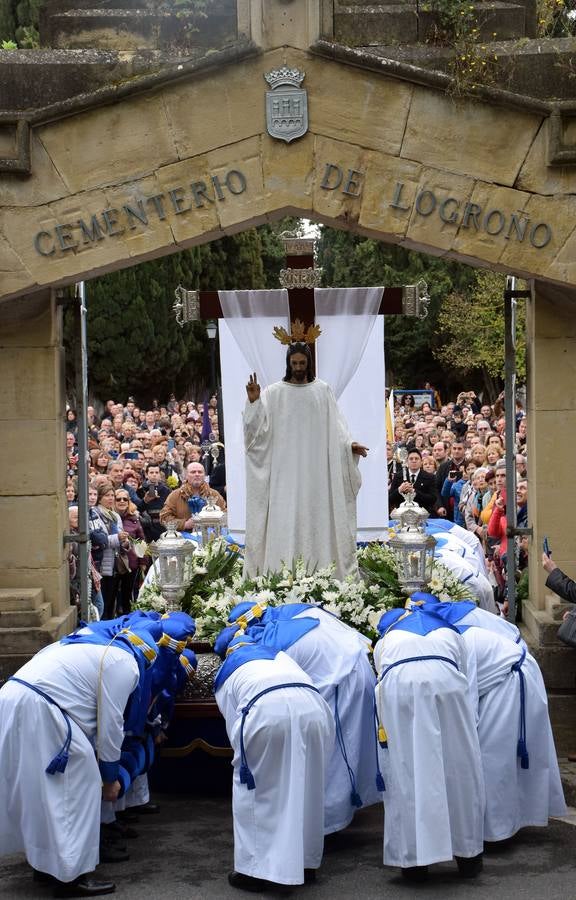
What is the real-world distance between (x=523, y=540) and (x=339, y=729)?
14.1 ft

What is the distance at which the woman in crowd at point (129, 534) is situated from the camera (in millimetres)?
15000

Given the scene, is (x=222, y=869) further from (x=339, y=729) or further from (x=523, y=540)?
(x=523, y=540)

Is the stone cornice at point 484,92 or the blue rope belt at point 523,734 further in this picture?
the stone cornice at point 484,92

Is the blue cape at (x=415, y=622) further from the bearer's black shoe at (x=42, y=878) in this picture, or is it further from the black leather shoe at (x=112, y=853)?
the bearer's black shoe at (x=42, y=878)

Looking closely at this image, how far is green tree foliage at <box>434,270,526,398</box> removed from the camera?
34.2 metres

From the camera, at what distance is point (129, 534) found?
1505 centimetres

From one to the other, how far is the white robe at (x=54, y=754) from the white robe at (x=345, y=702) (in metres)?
1.20

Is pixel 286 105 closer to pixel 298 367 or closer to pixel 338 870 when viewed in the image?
pixel 298 367

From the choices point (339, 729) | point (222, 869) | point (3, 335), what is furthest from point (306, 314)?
point (222, 869)

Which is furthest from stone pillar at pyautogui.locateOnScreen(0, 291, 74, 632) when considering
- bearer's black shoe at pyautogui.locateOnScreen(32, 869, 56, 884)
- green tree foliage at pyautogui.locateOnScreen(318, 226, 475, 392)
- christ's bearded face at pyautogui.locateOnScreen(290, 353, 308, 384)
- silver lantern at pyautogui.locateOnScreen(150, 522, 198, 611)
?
green tree foliage at pyautogui.locateOnScreen(318, 226, 475, 392)

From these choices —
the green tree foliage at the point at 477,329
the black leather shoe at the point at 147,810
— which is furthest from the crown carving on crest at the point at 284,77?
the green tree foliage at the point at 477,329

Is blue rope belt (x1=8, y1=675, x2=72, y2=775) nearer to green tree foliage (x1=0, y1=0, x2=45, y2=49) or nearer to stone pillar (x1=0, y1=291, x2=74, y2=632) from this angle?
stone pillar (x1=0, y1=291, x2=74, y2=632)

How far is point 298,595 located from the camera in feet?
34.9

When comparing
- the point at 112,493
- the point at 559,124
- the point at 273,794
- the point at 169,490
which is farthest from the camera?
the point at 169,490
